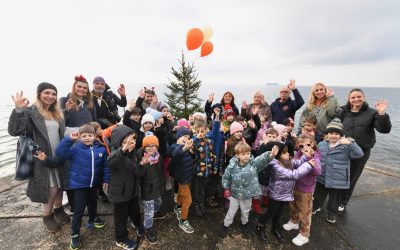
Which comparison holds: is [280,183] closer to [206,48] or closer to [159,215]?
A: [159,215]

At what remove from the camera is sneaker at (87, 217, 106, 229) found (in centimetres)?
371

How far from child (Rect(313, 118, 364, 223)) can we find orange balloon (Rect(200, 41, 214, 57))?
6.28 metres

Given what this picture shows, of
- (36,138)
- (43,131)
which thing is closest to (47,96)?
(43,131)

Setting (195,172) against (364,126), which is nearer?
(195,172)

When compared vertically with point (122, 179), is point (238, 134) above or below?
above

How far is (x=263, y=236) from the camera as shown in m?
3.56

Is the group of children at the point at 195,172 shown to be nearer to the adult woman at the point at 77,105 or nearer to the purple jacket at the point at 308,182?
the purple jacket at the point at 308,182

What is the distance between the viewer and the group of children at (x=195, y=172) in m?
3.23

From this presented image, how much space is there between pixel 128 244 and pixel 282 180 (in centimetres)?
267

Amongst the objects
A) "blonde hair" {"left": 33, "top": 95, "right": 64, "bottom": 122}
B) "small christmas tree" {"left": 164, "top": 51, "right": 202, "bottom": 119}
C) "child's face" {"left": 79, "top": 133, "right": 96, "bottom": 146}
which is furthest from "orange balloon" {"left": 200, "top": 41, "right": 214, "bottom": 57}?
"child's face" {"left": 79, "top": 133, "right": 96, "bottom": 146}

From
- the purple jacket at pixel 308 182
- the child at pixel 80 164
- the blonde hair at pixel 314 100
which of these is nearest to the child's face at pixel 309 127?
the blonde hair at pixel 314 100

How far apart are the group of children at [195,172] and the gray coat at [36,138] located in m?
0.36

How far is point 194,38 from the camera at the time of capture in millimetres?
8289

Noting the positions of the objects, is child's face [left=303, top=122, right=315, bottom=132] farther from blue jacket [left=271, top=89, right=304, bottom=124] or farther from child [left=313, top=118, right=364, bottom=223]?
blue jacket [left=271, top=89, right=304, bottom=124]
